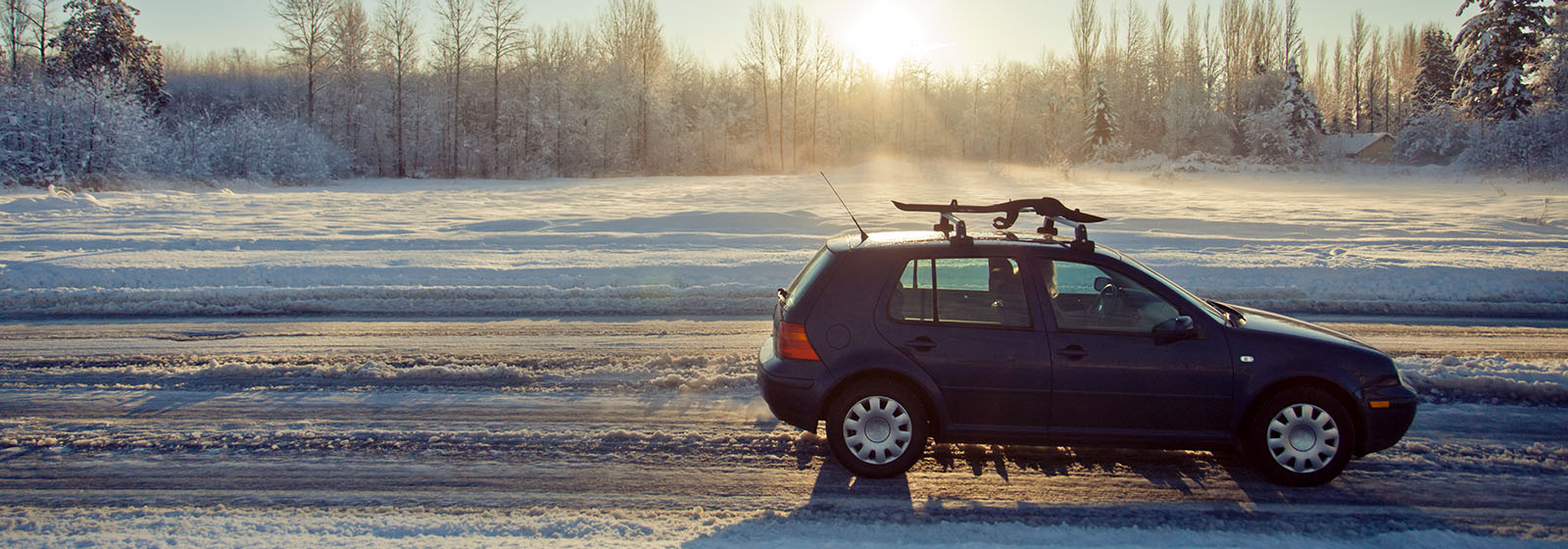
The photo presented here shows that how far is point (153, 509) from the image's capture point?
439 cm

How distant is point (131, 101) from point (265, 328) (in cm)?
4148

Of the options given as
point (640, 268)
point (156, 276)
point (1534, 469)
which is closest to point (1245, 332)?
point (1534, 469)

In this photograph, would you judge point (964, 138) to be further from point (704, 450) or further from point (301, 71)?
point (704, 450)

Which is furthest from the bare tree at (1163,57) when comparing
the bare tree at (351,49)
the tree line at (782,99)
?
the bare tree at (351,49)

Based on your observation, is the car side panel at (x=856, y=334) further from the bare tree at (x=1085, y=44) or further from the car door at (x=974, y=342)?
the bare tree at (x=1085, y=44)

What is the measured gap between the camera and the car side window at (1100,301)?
4836 millimetres

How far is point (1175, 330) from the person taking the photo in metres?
4.71

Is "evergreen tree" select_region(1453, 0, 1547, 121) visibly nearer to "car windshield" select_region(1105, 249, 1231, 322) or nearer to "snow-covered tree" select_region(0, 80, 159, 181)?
"car windshield" select_region(1105, 249, 1231, 322)

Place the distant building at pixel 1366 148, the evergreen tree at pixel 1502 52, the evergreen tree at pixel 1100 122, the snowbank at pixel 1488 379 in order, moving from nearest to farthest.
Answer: the snowbank at pixel 1488 379 → the evergreen tree at pixel 1502 52 → the distant building at pixel 1366 148 → the evergreen tree at pixel 1100 122

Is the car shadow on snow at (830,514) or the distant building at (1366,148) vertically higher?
the distant building at (1366,148)

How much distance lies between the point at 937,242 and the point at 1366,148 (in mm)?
71634

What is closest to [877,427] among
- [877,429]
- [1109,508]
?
[877,429]

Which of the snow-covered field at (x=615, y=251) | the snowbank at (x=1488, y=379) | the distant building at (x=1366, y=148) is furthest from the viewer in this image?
the distant building at (x=1366, y=148)

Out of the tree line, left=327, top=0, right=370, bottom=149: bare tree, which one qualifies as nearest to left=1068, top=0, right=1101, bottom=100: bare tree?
the tree line
